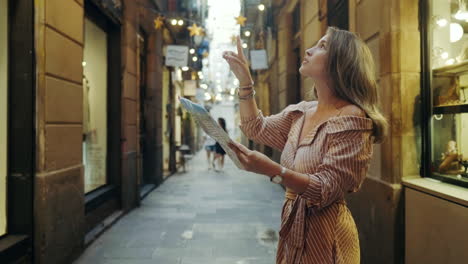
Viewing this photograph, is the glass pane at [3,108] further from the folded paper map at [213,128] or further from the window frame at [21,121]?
the folded paper map at [213,128]

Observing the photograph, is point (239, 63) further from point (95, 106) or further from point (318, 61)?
point (95, 106)

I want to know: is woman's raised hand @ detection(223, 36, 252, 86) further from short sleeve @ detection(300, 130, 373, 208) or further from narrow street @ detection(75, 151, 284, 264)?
narrow street @ detection(75, 151, 284, 264)

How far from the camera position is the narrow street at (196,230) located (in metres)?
5.32

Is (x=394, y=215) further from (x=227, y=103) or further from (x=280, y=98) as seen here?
(x=227, y=103)

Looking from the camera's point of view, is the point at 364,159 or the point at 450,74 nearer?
the point at 364,159

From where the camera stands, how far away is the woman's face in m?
1.87

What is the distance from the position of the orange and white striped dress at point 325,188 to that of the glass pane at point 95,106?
583cm

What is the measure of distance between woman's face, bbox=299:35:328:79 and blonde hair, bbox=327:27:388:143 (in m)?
0.03

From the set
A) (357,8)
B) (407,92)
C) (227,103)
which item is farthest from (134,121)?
(227,103)

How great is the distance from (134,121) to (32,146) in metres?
4.25

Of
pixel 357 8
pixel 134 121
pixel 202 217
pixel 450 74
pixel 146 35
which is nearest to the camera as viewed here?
pixel 450 74

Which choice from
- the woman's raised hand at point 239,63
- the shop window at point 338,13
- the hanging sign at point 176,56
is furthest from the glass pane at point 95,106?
the woman's raised hand at point 239,63

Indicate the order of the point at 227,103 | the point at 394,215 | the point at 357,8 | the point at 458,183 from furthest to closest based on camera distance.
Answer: the point at 227,103 → the point at 357,8 → the point at 394,215 → the point at 458,183

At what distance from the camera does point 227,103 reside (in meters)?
77.8
